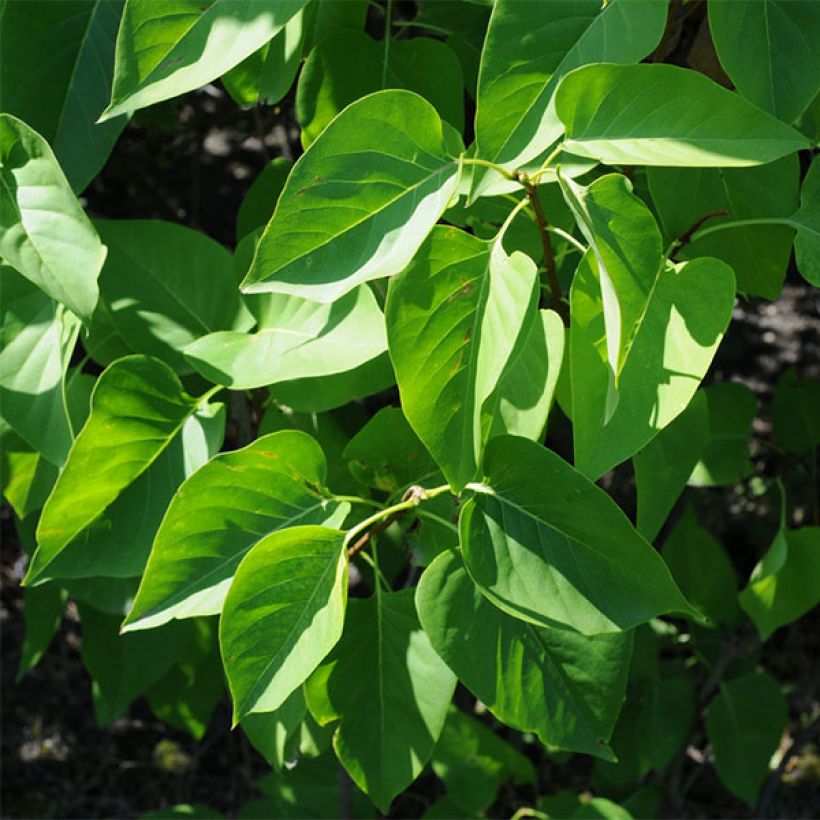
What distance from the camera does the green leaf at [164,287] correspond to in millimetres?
936

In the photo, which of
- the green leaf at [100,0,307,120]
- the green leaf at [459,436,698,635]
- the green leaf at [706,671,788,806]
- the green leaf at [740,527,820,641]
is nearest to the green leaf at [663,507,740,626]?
the green leaf at [706,671,788,806]

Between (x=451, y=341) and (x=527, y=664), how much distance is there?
0.30 meters

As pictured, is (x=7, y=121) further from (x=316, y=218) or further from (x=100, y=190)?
(x=100, y=190)

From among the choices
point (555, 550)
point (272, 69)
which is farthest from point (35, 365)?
point (555, 550)

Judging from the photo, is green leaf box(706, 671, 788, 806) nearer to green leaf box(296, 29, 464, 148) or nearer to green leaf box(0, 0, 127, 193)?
green leaf box(296, 29, 464, 148)

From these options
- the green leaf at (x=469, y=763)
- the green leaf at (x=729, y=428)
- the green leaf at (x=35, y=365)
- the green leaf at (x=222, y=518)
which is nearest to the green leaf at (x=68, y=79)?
the green leaf at (x=35, y=365)

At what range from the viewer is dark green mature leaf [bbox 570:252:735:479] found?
2.13 ft

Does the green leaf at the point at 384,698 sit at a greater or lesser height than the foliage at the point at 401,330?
lesser

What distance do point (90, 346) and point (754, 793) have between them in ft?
3.79

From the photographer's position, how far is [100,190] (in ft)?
5.09

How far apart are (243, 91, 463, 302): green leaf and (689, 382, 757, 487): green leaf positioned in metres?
0.71

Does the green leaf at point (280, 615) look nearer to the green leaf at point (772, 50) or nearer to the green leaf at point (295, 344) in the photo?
the green leaf at point (295, 344)

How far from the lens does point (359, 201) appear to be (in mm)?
652

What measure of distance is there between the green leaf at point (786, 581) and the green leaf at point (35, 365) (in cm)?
75
